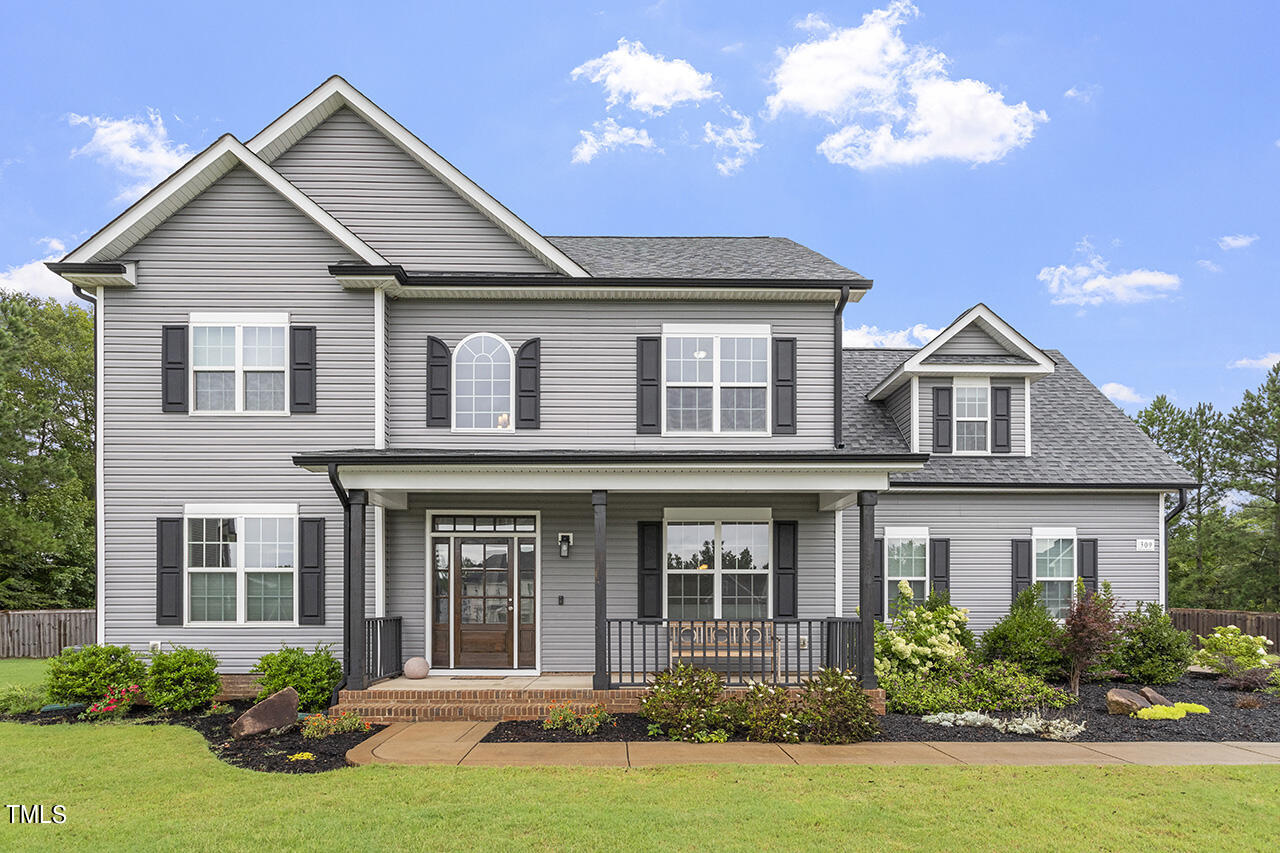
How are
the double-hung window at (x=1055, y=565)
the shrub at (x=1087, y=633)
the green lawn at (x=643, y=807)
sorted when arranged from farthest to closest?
the double-hung window at (x=1055, y=565), the shrub at (x=1087, y=633), the green lawn at (x=643, y=807)

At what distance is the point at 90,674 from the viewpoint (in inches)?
425

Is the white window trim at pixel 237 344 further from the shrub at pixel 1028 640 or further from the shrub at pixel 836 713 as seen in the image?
the shrub at pixel 1028 640

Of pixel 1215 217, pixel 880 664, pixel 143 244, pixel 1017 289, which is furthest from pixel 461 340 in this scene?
pixel 1215 217

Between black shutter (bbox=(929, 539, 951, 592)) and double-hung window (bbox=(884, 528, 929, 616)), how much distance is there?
0.28 ft

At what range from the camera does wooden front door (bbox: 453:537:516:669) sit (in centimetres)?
1191

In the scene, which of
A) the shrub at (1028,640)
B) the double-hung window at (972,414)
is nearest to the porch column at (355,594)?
the shrub at (1028,640)

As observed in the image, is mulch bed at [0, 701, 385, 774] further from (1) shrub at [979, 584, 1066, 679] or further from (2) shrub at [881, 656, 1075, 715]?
(1) shrub at [979, 584, 1066, 679]

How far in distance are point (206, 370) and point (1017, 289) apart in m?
31.8

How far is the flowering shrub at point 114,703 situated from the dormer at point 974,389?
13.0 metres

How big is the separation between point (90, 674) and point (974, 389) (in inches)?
589

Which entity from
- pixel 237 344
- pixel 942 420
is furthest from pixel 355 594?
pixel 942 420

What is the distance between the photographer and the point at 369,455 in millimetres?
10289

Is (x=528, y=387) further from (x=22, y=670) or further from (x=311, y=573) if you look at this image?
(x=22, y=670)

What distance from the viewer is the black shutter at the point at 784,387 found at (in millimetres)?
12078
